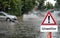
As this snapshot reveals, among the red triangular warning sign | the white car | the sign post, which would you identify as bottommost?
the white car

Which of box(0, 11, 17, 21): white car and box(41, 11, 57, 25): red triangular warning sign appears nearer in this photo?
box(41, 11, 57, 25): red triangular warning sign

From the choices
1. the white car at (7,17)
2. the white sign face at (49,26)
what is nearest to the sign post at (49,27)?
the white sign face at (49,26)

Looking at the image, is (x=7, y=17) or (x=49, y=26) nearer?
(x=49, y=26)

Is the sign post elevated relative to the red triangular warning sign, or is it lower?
lower

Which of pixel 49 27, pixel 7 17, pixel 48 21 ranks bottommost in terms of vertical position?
pixel 7 17

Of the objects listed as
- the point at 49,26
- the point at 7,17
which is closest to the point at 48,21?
the point at 49,26

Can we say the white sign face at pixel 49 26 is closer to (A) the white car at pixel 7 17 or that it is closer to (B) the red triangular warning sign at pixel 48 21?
(B) the red triangular warning sign at pixel 48 21

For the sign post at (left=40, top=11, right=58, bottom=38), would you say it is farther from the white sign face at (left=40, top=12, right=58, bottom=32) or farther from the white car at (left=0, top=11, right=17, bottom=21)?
the white car at (left=0, top=11, right=17, bottom=21)

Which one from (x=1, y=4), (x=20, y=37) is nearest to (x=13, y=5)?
(x=1, y=4)

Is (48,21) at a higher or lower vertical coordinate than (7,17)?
higher

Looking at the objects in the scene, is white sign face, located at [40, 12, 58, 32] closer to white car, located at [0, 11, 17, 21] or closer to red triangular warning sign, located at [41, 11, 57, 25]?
red triangular warning sign, located at [41, 11, 57, 25]

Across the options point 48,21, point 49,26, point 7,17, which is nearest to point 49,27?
point 49,26

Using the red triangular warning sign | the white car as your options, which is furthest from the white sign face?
the white car

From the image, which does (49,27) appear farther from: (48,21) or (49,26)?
(48,21)
